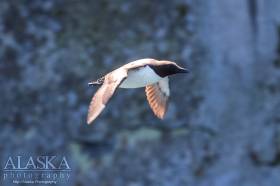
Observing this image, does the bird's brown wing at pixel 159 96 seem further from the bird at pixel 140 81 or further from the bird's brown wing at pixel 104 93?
the bird's brown wing at pixel 104 93

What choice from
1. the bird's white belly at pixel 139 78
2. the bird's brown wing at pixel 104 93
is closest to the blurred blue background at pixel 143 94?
the bird's white belly at pixel 139 78

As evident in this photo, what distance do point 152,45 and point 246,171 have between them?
5.59ft

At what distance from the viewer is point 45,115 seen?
41.2 ft

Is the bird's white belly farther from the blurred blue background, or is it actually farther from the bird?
the blurred blue background

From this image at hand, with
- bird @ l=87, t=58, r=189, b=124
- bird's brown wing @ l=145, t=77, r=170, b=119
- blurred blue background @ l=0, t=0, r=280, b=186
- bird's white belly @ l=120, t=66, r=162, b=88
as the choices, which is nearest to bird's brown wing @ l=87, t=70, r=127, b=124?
bird @ l=87, t=58, r=189, b=124

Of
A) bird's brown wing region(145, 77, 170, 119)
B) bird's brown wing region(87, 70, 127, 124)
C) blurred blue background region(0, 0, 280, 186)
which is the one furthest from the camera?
blurred blue background region(0, 0, 280, 186)

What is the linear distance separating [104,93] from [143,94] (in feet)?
18.0

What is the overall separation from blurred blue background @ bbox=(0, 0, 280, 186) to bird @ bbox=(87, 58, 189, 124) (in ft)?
12.7

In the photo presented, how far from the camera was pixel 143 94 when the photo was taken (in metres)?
12.3

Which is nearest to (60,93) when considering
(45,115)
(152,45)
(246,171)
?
(45,115)

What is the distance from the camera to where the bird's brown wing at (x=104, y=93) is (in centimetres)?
652

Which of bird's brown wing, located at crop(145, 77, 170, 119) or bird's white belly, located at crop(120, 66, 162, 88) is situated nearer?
bird's white belly, located at crop(120, 66, 162, 88)

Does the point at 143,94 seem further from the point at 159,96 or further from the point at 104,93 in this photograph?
the point at 104,93

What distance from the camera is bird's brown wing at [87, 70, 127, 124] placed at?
257 inches
